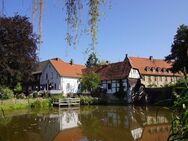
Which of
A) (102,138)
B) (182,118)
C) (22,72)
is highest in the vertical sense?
(22,72)

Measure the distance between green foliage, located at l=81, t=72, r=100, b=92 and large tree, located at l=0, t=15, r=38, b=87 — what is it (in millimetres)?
11928

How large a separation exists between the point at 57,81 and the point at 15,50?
17807 millimetres

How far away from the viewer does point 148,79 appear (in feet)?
175

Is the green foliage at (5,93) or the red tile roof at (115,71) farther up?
the red tile roof at (115,71)

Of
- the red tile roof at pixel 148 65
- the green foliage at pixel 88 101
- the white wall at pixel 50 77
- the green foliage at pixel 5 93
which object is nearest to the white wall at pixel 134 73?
the red tile roof at pixel 148 65

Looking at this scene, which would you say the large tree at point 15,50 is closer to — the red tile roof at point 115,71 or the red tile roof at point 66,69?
the red tile roof at point 115,71

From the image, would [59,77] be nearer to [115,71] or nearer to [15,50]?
[115,71]

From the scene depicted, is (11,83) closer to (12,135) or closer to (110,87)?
(110,87)

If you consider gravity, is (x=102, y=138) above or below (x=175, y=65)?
below

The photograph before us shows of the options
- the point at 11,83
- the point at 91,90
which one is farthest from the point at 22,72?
the point at 91,90

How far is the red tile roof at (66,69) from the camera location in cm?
5524

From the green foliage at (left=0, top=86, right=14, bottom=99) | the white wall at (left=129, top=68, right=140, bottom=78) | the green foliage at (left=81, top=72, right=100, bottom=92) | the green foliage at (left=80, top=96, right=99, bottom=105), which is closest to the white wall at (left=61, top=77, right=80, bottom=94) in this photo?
the green foliage at (left=81, top=72, right=100, bottom=92)

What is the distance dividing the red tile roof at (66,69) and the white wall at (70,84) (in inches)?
25.7

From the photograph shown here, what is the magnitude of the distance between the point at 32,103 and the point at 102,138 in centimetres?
2350
